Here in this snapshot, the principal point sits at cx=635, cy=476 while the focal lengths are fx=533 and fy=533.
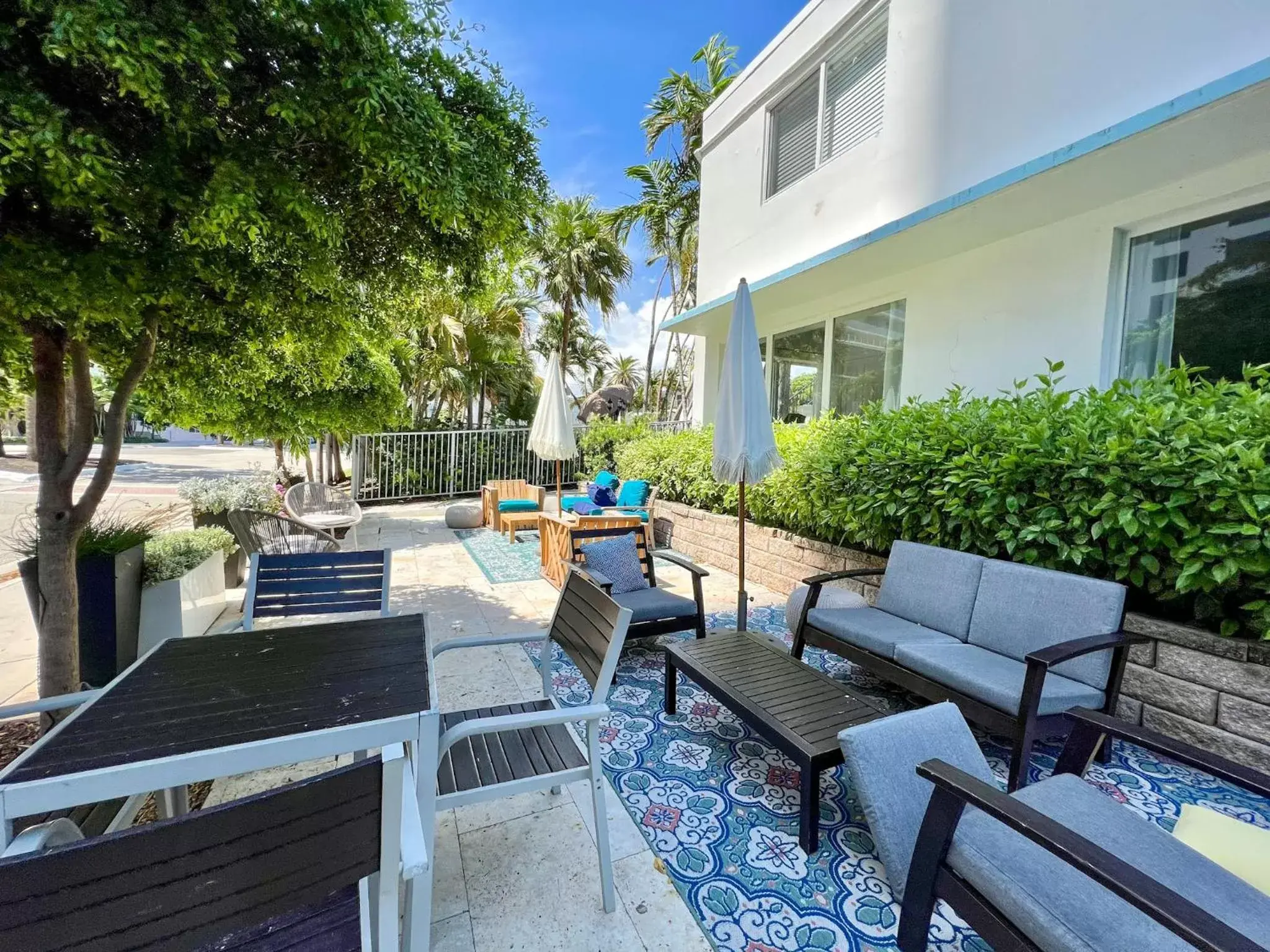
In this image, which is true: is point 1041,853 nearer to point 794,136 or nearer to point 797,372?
point 797,372

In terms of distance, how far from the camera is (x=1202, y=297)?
13.4ft

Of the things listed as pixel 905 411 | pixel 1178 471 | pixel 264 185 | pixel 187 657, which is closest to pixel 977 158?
pixel 905 411

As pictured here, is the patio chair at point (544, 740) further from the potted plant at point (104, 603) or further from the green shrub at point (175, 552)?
the green shrub at point (175, 552)

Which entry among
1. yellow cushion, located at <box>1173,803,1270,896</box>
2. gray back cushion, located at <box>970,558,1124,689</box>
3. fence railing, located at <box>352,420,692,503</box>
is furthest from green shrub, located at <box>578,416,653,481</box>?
yellow cushion, located at <box>1173,803,1270,896</box>

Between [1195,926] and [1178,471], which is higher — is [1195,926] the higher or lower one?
the lower one

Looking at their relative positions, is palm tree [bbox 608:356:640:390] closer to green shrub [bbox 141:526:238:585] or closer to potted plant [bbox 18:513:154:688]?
green shrub [bbox 141:526:238:585]

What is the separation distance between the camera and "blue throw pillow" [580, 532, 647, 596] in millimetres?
4426

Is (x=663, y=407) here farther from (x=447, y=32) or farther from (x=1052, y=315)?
(x=447, y=32)

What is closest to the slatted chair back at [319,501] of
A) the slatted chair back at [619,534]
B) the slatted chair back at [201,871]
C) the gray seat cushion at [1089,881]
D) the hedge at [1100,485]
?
the slatted chair back at [619,534]

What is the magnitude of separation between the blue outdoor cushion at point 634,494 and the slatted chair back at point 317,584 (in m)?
5.36

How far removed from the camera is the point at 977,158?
504 centimetres

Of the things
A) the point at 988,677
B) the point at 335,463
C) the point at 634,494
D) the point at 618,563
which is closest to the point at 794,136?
the point at 634,494

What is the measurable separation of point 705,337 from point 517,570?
542cm

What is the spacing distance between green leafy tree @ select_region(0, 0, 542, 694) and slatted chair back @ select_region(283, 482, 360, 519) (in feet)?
15.0
